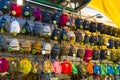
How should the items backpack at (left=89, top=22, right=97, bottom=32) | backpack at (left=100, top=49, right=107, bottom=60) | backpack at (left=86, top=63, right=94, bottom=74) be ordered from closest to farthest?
backpack at (left=86, top=63, right=94, bottom=74)
backpack at (left=89, top=22, right=97, bottom=32)
backpack at (left=100, top=49, right=107, bottom=60)

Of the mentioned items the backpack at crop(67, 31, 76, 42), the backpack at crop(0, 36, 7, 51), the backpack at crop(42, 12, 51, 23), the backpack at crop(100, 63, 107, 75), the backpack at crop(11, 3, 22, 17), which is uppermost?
the backpack at crop(11, 3, 22, 17)

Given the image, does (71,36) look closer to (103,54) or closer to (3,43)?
(103,54)

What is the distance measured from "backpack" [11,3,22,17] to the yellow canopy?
3.06ft

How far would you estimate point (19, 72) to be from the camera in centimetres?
276

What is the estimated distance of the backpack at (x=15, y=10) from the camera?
106 inches

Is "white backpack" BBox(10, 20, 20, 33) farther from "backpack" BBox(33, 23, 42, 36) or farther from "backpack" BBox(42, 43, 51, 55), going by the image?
"backpack" BBox(42, 43, 51, 55)

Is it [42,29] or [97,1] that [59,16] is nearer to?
[42,29]

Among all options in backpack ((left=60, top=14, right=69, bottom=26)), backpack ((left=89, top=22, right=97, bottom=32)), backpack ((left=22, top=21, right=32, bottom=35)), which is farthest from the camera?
backpack ((left=89, top=22, right=97, bottom=32))

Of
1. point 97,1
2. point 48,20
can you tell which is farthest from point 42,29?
point 97,1

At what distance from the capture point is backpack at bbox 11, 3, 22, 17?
2.68m

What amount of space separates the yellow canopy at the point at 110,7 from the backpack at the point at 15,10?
3.06 feet

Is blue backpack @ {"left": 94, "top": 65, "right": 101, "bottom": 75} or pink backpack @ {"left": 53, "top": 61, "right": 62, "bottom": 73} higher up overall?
pink backpack @ {"left": 53, "top": 61, "right": 62, "bottom": 73}

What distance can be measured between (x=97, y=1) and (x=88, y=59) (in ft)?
3.29

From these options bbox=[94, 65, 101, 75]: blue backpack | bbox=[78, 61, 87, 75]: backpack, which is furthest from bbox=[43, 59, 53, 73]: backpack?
bbox=[94, 65, 101, 75]: blue backpack
